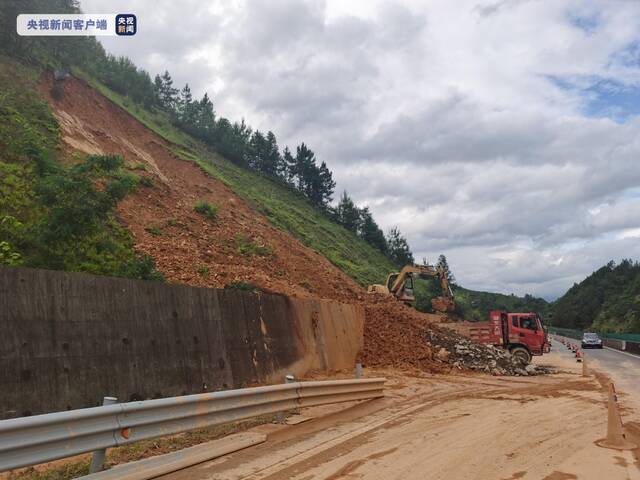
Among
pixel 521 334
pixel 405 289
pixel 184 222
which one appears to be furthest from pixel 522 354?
pixel 184 222

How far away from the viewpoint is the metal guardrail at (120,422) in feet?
14.7

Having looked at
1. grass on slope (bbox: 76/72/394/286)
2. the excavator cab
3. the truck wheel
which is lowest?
the truck wheel

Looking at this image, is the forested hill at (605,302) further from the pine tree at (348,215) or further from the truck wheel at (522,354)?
the truck wheel at (522,354)

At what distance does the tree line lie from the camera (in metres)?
36.7

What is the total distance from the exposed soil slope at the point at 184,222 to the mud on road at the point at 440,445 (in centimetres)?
1104

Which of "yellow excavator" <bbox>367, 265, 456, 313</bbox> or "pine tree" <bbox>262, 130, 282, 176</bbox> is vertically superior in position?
"pine tree" <bbox>262, 130, 282, 176</bbox>

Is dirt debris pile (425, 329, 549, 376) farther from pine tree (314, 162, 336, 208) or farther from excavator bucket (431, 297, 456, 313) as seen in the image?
pine tree (314, 162, 336, 208)

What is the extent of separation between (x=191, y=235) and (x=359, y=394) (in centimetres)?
1666

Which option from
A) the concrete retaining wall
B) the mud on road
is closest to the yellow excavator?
the concrete retaining wall

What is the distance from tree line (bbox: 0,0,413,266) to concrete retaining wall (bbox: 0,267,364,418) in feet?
98.5

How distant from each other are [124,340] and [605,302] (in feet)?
375

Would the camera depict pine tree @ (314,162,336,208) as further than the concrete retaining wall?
Yes

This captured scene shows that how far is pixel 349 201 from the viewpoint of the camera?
9175cm

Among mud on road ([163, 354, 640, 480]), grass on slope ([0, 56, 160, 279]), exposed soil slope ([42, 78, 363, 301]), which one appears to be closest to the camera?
mud on road ([163, 354, 640, 480])
